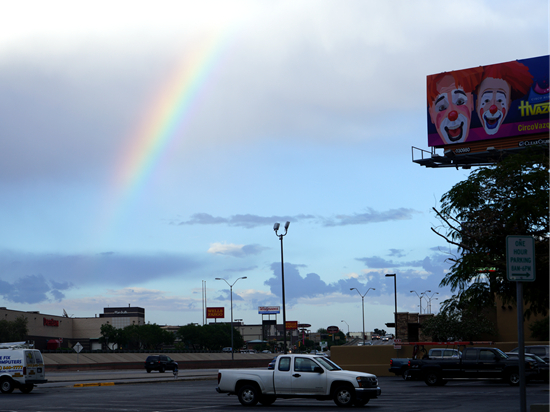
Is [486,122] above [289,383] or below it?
above

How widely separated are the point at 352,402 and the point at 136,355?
7861 centimetres

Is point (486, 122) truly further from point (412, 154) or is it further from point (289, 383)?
point (289, 383)

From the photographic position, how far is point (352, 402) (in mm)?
20141

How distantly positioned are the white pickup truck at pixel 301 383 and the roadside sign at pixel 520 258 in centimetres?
1175

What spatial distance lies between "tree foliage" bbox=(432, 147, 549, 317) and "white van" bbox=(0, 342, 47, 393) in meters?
19.6

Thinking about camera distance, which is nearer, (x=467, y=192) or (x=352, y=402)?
(x=352, y=402)

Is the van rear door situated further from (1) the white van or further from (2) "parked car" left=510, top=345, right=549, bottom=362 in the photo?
(2) "parked car" left=510, top=345, right=549, bottom=362

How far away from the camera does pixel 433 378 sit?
3241 cm

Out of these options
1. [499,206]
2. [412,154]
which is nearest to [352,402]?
[499,206]

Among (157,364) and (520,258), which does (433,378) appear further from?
(157,364)

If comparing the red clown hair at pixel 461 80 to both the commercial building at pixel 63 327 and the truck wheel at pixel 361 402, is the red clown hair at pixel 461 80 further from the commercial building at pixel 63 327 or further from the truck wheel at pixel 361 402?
the commercial building at pixel 63 327

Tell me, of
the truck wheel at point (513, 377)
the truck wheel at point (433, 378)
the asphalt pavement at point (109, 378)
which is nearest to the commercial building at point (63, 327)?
the asphalt pavement at point (109, 378)

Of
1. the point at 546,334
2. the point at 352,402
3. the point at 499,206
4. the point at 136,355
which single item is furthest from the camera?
the point at 136,355

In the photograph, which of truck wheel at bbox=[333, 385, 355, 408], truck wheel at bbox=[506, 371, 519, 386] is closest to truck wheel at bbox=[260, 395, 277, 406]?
truck wheel at bbox=[333, 385, 355, 408]
